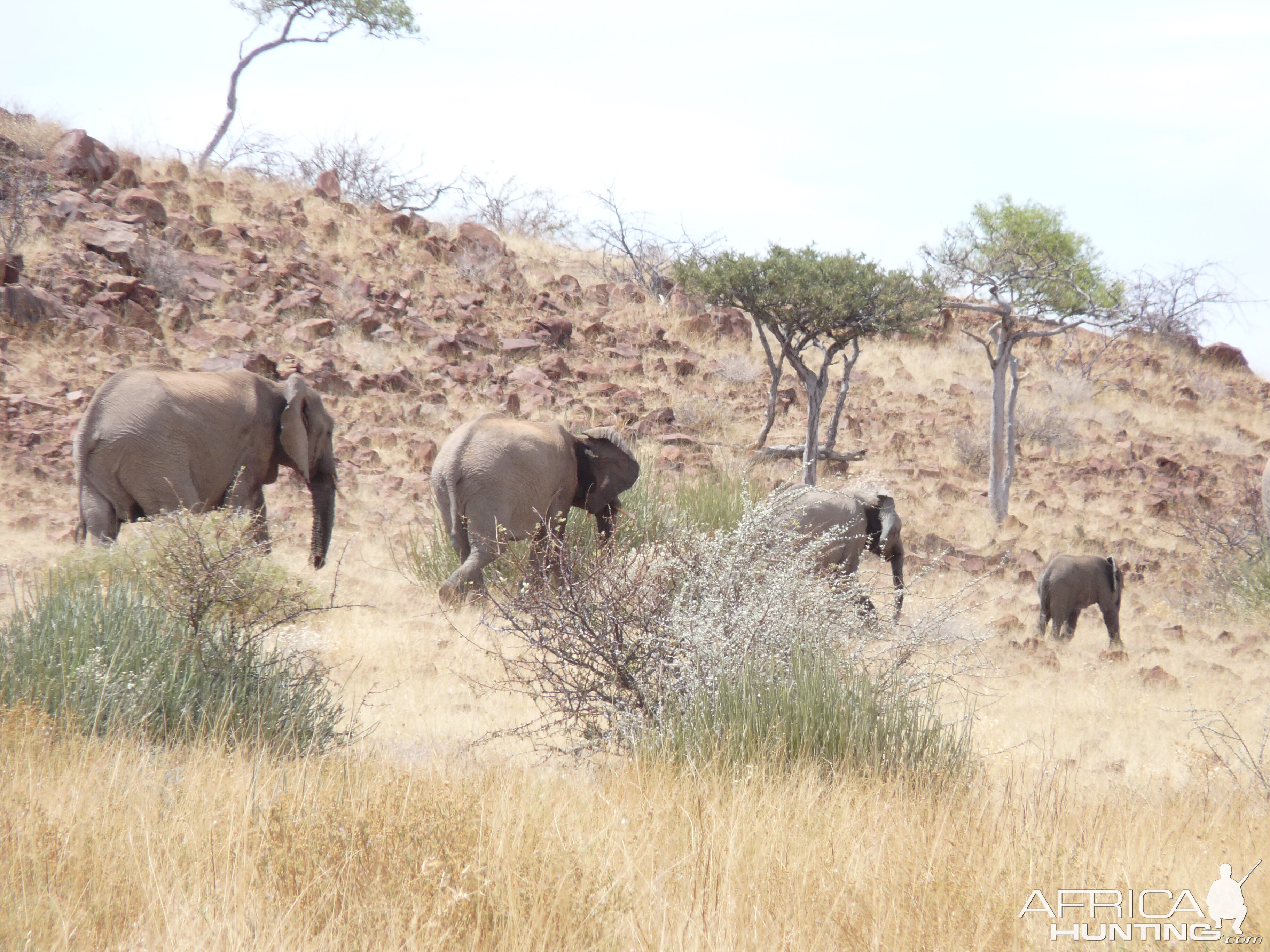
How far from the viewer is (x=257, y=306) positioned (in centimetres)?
2033

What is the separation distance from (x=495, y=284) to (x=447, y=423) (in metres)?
6.68

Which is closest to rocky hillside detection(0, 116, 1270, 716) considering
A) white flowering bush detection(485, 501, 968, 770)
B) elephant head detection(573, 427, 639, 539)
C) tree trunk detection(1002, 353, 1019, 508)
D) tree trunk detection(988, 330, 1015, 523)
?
tree trunk detection(988, 330, 1015, 523)

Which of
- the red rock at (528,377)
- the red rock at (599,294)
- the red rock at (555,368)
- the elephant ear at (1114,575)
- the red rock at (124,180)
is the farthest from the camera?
the red rock at (599,294)

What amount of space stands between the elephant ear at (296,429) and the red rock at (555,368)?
35.2ft

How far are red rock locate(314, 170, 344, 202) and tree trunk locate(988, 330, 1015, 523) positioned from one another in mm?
16272

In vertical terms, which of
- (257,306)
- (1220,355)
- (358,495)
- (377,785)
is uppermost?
A: (1220,355)

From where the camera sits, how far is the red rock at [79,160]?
21078mm

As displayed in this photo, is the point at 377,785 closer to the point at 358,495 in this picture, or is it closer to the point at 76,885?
the point at 76,885

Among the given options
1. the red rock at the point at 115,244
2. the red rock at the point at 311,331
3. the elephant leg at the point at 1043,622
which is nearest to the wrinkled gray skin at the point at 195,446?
the elephant leg at the point at 1043,622

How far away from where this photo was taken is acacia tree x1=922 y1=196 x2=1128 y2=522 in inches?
744

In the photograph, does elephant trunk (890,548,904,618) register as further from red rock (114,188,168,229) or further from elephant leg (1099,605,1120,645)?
red rock (114,188,168,229)

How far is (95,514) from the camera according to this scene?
8.99 meters

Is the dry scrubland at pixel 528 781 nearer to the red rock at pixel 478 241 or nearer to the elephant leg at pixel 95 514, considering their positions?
the elephant leg at pixel 95 514

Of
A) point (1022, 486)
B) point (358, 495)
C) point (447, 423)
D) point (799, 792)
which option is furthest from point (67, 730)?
point (1022, 486)
